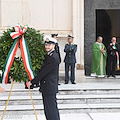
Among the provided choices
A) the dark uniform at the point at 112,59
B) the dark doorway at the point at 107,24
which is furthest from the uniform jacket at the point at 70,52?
the dark doorway at the point at 107,24

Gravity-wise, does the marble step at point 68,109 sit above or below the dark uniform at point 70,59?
below

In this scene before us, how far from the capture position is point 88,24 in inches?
471

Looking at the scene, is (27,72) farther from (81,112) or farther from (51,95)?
(81,112)

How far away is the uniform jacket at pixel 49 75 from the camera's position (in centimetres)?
547

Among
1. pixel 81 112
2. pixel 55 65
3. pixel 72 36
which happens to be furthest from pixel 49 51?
pixel 72 36

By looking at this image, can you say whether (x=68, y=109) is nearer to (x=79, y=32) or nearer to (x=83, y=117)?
(x=83, y=117)

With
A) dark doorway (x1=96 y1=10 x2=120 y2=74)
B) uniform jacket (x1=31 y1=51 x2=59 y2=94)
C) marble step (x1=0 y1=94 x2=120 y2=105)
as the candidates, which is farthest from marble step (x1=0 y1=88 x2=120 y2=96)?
dark doorway (x1=96 y1=10 x2=120 y2=74)

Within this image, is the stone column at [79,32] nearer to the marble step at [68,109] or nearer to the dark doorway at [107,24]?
the dark doorway at [107,24]

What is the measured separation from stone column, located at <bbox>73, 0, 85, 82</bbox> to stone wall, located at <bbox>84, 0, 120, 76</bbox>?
0.82 metres

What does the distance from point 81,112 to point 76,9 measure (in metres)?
4.81

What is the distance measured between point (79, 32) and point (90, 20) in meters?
1.14

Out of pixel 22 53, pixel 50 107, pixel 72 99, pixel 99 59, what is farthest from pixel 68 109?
pixel 99 59

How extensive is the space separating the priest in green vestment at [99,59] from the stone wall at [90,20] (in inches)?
23.6

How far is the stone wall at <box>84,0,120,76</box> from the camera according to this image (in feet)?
39.2
